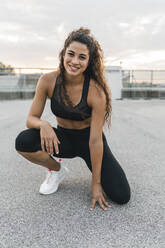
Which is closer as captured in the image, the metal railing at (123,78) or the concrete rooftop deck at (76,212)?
the concrete rooftop deck at (76,212)

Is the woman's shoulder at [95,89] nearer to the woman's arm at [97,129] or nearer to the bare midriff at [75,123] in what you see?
the woman's arm at [97,129]

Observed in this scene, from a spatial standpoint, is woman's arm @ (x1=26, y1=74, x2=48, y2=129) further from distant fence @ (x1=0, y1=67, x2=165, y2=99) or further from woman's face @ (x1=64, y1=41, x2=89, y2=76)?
distant fence @ (x1=0, y1=67, x2=165, y2=99)

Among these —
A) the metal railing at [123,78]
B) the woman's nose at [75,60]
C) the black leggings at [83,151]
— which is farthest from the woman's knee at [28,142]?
the metal railing at [123,78]

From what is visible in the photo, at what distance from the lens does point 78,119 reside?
1983 millimetres

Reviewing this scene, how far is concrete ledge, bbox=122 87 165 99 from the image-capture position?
13812 millimetres

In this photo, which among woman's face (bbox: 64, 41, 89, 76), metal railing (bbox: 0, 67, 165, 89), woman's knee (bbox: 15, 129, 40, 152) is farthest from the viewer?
metal railing (bbox: 0, 67, 165, 89)

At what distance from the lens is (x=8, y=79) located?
1243 centimetres

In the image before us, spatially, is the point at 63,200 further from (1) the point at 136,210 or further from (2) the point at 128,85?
(2) the point at 128,85

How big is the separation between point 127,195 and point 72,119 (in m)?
0.75

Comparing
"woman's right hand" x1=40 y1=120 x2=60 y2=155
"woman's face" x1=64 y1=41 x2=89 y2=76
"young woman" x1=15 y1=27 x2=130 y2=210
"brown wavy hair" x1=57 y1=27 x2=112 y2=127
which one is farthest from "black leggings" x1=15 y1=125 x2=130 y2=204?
"woman's face" x1=64 y1=41 x2=89 y2=76

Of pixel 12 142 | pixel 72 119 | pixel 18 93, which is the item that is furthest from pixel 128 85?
pixel 72 119

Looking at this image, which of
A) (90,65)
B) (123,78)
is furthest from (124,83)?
(90,65)

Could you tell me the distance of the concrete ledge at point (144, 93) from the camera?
45.3 ft

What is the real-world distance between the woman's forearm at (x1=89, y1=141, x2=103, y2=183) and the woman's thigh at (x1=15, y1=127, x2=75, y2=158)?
1.07 ft
